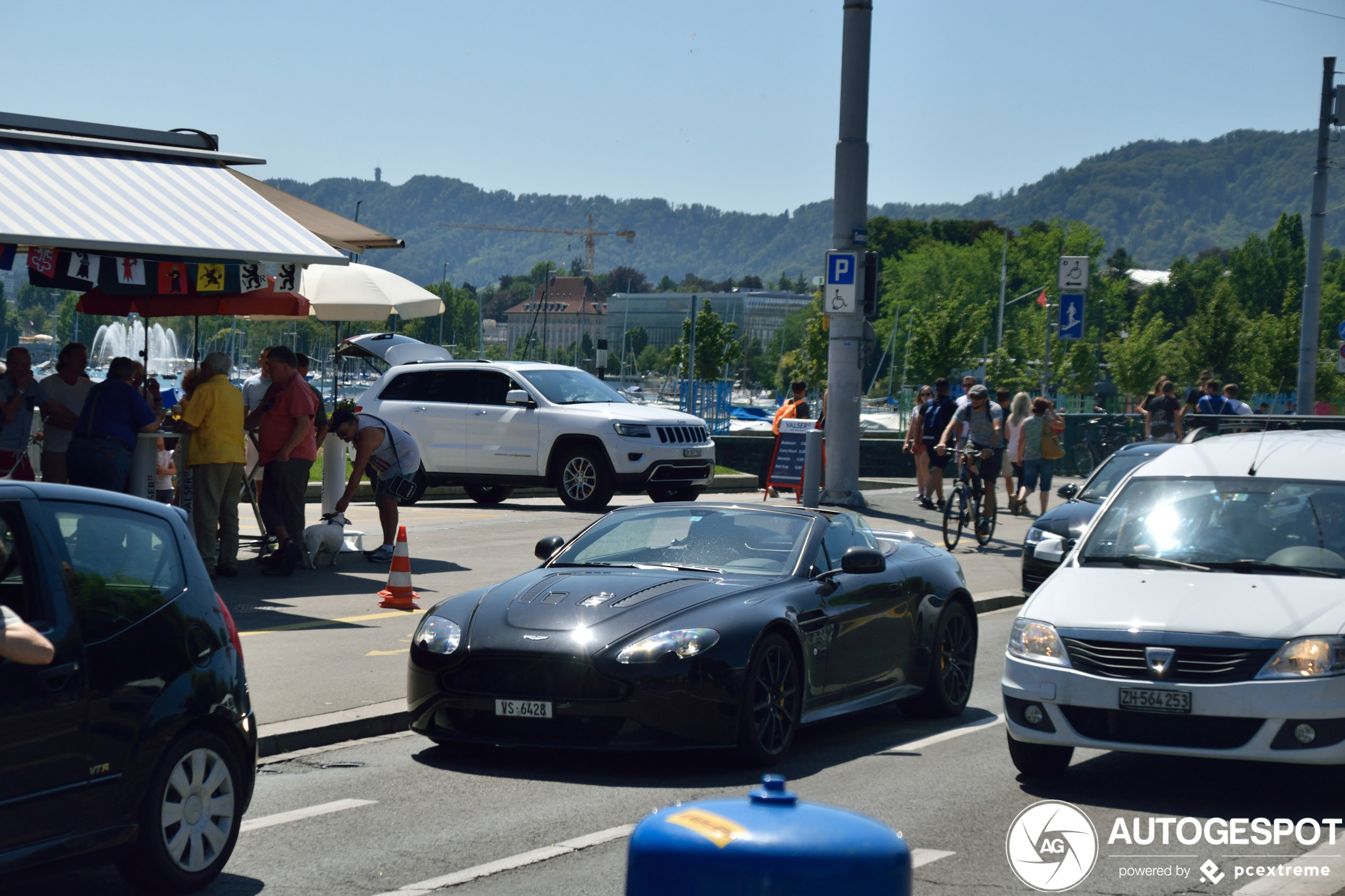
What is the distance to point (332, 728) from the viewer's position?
8.21 m

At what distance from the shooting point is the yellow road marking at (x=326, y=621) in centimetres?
1092

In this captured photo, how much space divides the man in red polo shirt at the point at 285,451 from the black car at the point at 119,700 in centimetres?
792

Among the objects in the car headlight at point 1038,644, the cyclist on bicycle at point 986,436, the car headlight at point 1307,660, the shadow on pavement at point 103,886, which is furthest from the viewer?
the cyclist on bicycle at point 986,436

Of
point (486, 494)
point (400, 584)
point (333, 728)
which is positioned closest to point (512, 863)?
point (333, 728)

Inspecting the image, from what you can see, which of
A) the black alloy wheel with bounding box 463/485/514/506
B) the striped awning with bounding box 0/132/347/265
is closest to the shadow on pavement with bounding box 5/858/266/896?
the striped awning with bounding box 0/132/347/265

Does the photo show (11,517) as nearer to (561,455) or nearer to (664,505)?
(664,505)

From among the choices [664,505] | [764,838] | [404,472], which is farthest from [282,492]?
[764,838]

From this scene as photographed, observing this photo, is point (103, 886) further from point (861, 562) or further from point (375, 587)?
point (375, 587)

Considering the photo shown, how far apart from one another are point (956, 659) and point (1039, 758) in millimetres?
2137

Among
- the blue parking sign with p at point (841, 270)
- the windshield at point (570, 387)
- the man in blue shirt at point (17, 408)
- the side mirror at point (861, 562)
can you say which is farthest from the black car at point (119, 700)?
the windshield at point (570, 387)

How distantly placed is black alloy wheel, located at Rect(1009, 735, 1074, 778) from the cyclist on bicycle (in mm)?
12231

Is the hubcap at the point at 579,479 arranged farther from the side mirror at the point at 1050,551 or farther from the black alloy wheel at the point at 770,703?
the black alloy wheel at the point at 770,703

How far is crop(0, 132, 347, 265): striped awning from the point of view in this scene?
11375 mm

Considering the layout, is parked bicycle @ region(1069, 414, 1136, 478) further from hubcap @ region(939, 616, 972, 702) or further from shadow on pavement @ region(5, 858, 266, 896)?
shadow on pavement @ region(5, 858, 266, 896)
